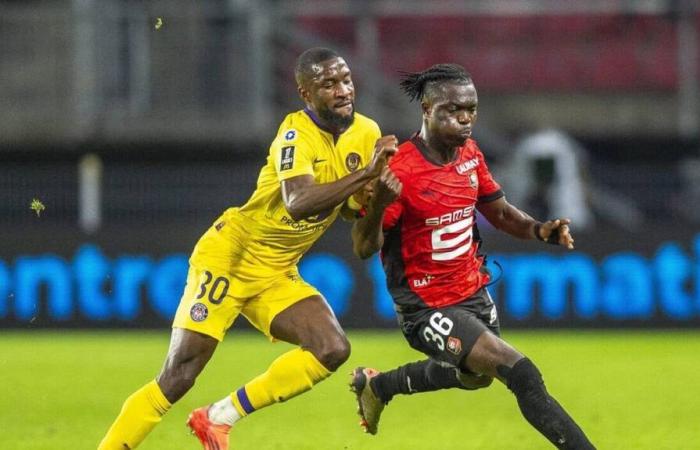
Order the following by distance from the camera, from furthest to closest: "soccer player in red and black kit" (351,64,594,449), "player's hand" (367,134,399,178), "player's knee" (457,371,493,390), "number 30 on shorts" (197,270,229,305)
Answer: "player's knee" (457,371,493,390)
"number 30 on shorts" (197,270,229,305)
"soccer player in red and black kit" (351,64,594,449)
"player's hand" (367,134,399,178)

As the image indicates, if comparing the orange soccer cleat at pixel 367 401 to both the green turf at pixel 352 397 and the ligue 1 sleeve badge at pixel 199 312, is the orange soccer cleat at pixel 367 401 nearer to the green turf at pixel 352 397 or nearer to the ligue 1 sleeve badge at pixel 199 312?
the green turf at pixel 352 397

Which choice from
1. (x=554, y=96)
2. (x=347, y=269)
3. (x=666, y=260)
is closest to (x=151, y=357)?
(x=347, y=269)

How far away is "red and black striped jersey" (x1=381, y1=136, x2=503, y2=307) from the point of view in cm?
773

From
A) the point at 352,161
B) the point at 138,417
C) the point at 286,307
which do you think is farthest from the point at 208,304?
the point at 352,161

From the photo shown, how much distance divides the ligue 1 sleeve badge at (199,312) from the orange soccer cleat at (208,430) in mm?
467

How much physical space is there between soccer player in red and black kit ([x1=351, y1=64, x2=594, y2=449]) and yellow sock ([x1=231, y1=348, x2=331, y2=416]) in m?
0.60

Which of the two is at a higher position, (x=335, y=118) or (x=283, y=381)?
(x=335, y=118)

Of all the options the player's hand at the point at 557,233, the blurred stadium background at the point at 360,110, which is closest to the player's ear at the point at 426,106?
the player's hand at the point at 557,233

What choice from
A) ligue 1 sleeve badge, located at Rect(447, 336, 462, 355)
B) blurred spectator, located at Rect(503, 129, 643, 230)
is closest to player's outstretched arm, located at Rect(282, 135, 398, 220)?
ligue 1 sleeve badge, located at Rect(447, 336, 462, 355)

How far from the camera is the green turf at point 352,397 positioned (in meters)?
9.16

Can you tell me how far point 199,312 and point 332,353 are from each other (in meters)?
0.72

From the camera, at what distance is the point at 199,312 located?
7.70 metres

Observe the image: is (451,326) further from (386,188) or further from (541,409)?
(386,188)

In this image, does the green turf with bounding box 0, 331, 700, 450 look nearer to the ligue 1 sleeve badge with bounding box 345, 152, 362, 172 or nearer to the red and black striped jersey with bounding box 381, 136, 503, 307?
the red and black striped jersey with bounding box 381, 136, 503, 307
